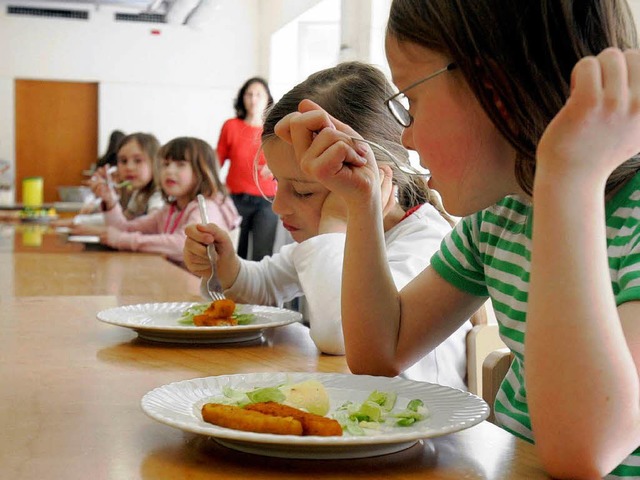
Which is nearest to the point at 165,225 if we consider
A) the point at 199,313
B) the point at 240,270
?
the point at 240,270

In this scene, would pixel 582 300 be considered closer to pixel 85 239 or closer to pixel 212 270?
pixel 212 270

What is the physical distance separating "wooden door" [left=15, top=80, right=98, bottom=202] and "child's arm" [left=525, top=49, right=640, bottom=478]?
28.6 feet

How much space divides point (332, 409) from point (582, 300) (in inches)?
9.3

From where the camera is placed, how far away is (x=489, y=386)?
98cm

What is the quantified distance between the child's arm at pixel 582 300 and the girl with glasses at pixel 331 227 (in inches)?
20.3

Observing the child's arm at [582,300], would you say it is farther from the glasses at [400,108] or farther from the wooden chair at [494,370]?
the wooden chair at [494,370]

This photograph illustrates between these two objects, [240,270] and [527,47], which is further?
[240,270]

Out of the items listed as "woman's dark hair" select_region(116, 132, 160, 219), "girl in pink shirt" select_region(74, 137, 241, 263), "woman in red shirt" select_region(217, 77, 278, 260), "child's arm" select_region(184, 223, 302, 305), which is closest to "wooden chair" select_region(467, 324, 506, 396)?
"child's arm" select_region(184, 223, 302, 305)

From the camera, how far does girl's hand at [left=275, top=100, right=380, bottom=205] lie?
91 centimetres

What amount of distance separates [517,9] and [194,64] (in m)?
8.40

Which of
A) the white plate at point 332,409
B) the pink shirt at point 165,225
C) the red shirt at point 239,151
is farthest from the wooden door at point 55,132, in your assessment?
the white plate at point 332,409

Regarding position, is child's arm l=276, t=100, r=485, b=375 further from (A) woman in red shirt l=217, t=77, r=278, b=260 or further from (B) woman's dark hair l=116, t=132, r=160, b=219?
(A) woman in red shirt l=217, t=77, r=278, b=260

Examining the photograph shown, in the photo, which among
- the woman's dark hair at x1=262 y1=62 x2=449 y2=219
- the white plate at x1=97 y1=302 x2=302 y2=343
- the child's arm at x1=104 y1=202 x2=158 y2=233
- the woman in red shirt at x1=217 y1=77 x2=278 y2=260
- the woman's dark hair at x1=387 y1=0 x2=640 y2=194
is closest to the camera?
the woman's dark hair at x1=387 y1=0 x2=640 y2=194

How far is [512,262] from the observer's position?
2.91 feet
